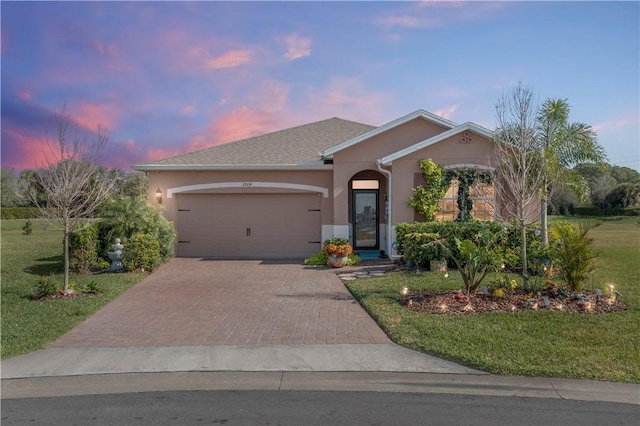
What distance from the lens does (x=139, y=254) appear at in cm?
1205

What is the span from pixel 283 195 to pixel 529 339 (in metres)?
10.6

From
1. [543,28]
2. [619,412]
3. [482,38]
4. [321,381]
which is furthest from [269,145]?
[619,412]

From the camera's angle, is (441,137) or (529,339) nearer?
(529,339)

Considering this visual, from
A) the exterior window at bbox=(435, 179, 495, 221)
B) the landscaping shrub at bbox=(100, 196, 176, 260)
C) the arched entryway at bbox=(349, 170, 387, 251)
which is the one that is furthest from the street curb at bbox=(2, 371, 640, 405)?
the arched entryway at bbox=(349, 170, 387, 251)

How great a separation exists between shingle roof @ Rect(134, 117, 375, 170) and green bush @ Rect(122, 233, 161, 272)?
3814mm

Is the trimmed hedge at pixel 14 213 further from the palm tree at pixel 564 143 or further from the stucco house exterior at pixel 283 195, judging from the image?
the palm tree at pixel 564 143

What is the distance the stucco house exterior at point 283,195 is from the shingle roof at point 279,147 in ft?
0.25

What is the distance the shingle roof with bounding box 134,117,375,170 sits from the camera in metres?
15.5

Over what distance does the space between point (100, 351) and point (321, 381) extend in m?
3.31

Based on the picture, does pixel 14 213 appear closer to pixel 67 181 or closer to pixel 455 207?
pixel 67 181

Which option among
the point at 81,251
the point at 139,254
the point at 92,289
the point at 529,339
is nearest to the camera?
the point at 529,339

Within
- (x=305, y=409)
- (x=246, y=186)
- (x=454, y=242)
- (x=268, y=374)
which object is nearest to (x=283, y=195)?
(x=246, y=186)

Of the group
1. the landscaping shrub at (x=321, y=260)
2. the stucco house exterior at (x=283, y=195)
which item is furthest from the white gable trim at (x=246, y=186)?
the landscaping shrub at (x=321, y=260)

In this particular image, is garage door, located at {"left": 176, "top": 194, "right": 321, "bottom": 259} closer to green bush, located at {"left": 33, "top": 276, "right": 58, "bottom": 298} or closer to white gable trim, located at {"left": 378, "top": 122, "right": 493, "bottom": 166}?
white gable trim, located at {"left": 378, "top": 122, "right": 493, "bottom": 166}
